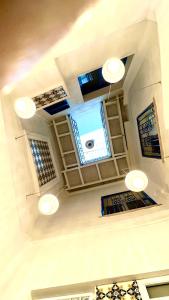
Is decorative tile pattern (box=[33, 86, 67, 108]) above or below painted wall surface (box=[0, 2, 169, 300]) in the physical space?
above

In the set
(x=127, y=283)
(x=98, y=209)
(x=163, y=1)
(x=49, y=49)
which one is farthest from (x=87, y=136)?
(x=127, y=283)

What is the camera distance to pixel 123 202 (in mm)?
4480

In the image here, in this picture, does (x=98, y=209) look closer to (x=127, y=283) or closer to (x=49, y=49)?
(x=127, y=283)

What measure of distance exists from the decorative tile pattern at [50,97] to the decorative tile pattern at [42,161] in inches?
31.4

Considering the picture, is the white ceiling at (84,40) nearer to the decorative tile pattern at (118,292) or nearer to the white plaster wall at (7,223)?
the white plaster wall at (7,223)

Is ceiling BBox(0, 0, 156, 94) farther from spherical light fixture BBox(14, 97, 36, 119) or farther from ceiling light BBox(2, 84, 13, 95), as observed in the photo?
spherical light fixture BBox(14, 97, 36, 119)

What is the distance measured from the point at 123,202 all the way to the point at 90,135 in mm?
2842

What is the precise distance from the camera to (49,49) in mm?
2859

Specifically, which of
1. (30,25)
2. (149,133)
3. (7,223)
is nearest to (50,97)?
(30,25)

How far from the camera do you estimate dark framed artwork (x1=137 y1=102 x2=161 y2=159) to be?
13.1 ft

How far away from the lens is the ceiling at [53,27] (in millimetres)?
2211

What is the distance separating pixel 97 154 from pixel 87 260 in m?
4.44

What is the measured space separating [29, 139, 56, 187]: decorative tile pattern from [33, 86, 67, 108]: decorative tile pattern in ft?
2.62

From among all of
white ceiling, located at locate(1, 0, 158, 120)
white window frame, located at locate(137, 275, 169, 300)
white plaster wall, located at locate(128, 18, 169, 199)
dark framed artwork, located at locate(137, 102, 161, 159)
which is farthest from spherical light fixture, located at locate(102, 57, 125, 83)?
white window frame, located at locate(137, 275, 169, 300)
